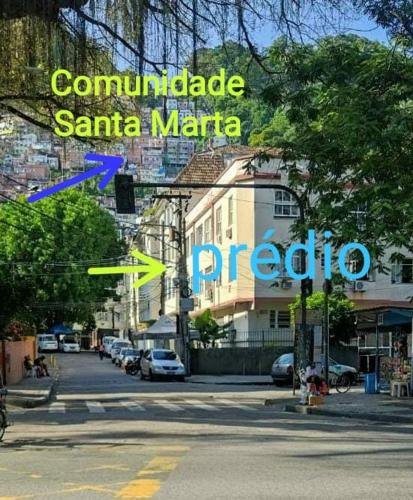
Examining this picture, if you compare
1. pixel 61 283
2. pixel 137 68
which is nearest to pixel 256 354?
pixel 61 283

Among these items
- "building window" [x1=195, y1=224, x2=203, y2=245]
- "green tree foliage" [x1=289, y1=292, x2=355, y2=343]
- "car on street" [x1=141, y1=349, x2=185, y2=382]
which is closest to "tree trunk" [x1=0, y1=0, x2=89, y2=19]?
"green tree foliage" [x1=289, y1=292, x2=355, y2=343]

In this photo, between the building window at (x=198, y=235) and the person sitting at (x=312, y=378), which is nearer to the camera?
the person sitting at (x=312, y=378)

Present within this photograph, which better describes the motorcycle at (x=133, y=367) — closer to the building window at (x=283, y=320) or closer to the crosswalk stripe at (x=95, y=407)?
the building window at (x=283, y=320)

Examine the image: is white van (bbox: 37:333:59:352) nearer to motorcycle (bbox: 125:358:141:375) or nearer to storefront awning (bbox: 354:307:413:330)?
motorcycle (bbox: 125:358:141:375)

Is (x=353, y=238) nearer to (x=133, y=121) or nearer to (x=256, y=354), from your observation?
(x=133, y=121)

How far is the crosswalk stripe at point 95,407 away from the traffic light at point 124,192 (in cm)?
563

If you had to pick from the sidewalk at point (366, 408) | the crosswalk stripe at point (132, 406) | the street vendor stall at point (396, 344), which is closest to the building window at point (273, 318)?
the street vendor stall at point (396, 344)

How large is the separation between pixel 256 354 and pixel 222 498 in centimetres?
3874

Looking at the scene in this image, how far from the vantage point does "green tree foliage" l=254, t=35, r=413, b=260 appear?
56.7ft

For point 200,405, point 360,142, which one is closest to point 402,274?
point 200,405

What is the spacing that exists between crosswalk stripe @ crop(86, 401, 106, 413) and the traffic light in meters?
5.63

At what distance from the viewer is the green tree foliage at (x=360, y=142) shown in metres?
17.3

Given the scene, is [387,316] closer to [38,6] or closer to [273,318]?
[273,318]

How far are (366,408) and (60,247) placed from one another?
4848cm
